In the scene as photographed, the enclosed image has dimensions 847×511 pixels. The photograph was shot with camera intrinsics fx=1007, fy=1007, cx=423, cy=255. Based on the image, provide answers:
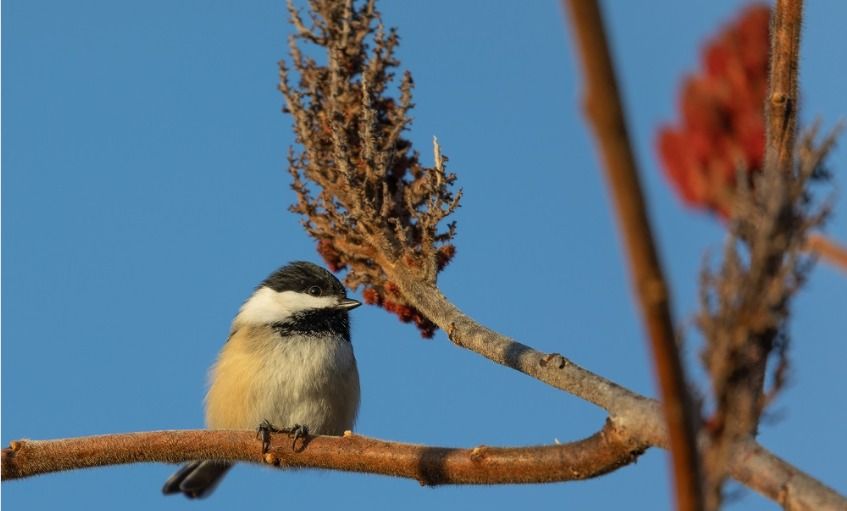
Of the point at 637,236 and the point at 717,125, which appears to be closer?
the point at 637,236

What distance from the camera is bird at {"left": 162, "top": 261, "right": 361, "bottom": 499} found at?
491 cm

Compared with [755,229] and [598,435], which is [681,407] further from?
[598,435]

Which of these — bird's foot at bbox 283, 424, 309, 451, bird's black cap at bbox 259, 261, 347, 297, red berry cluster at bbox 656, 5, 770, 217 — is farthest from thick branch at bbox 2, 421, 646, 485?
bird's black cap at bbox 259, 261, 347, 297

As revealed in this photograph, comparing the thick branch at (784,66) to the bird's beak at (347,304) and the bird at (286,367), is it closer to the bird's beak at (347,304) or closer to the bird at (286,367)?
the bird at (286,367)

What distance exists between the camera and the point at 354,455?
3.18 metres

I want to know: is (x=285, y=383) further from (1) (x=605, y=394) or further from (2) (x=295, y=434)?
(1) (x=605, y=394)

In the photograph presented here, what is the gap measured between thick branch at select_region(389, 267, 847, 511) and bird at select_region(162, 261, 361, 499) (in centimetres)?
147

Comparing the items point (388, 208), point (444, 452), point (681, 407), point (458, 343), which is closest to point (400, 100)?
point (388, 208)

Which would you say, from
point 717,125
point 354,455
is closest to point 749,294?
point 717,125

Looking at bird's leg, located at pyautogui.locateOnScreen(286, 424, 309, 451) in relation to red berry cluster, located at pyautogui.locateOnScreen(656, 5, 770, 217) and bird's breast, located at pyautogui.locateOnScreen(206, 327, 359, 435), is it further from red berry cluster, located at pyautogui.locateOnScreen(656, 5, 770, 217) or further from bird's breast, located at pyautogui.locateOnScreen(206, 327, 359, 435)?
red berry cluster, located at pyautogui.locateOnScreen(656, 5, 770, 217)

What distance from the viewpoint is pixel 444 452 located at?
292 cm

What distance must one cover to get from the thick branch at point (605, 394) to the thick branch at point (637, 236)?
936mm

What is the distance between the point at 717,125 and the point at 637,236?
0.90m

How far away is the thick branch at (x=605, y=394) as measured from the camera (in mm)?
1969
